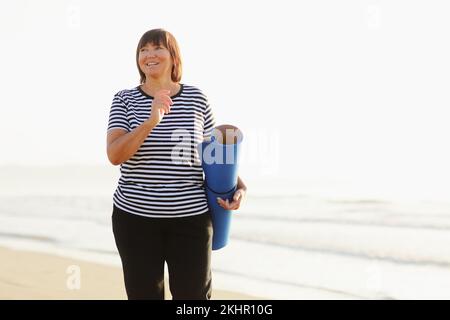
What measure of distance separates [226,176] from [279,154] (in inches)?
810

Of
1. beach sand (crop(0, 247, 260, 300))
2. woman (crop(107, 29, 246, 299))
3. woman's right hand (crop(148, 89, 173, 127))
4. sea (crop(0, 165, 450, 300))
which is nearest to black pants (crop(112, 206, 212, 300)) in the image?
woman (crop(107, 29, 246, 299))

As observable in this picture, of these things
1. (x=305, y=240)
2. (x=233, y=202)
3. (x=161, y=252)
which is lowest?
(x=305, y=240)

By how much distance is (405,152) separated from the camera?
19844 millimetres

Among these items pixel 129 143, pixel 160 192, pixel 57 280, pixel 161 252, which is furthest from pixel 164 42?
pixel 57 280

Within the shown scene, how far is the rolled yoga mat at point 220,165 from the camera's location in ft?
8.38

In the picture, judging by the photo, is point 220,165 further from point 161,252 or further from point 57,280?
point 57,280

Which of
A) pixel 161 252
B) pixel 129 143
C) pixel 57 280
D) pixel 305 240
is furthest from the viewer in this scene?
pixel 305 240

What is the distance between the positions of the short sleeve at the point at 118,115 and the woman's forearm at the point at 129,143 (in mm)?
85

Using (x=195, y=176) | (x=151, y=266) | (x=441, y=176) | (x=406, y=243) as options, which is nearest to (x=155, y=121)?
(x=195, y=176)

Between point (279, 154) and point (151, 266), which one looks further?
point (279, 154)

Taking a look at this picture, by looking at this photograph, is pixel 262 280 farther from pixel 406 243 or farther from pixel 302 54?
pixel 302 54

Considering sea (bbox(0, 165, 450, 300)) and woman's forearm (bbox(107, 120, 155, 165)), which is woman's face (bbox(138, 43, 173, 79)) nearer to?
woman's forearm (bbox(107, 120, 155, 165))

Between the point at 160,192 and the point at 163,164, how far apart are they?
4.1 inches

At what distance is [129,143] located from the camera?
2379 mm
